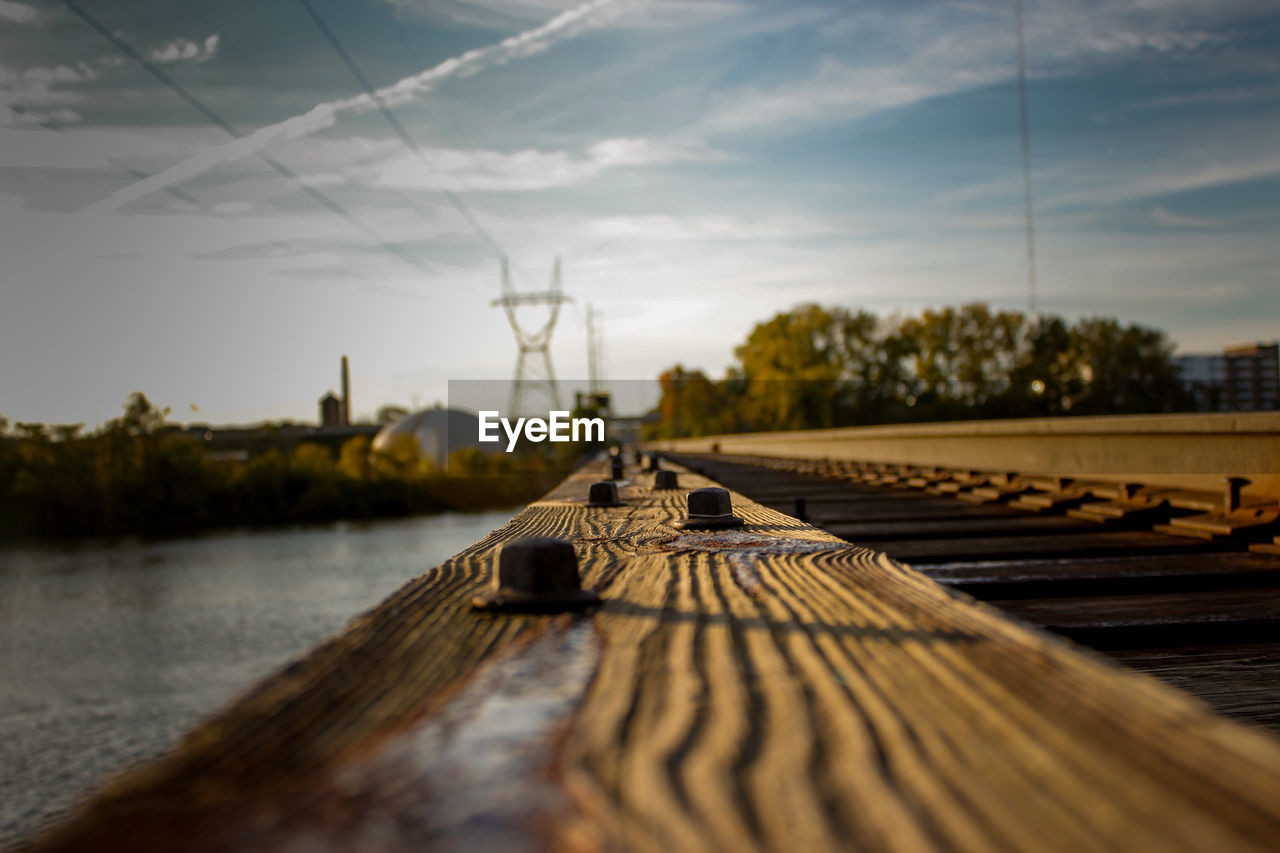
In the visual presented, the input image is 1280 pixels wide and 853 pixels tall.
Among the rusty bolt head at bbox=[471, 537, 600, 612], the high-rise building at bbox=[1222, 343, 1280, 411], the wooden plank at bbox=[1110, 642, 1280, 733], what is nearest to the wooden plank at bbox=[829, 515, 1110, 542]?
the wooden plank at bbox=[1110, 642, 1280, 733]

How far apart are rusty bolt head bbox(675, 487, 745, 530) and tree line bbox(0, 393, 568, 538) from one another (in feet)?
220

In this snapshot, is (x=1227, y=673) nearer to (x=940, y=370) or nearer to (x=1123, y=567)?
(x=1123, y=567)

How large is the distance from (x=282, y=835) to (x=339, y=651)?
0.45 metres

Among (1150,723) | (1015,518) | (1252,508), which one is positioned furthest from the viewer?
(1015,518)

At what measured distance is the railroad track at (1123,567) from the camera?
7.19 feet

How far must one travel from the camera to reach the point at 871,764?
0.68m

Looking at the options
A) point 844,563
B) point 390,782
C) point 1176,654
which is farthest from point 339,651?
point 1176,654

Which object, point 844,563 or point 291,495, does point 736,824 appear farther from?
point 291,495

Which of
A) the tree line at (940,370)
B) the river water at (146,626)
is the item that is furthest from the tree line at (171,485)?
the tree line at (940,370)

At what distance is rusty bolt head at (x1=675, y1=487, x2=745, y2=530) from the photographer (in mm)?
2396

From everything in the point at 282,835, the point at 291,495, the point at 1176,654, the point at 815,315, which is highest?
the point at 815,315

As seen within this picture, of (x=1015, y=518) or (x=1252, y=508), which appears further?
(x=1015, y=518)

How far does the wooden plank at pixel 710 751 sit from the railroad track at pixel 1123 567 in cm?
133

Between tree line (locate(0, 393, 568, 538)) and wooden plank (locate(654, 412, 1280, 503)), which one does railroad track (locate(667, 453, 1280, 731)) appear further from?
tree line (locate(0, 393, 568, 538))
